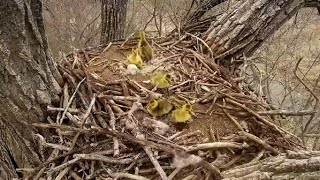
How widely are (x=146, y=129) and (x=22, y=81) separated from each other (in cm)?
45

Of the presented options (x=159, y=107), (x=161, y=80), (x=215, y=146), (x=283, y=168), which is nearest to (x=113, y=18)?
(x=161, y=80)

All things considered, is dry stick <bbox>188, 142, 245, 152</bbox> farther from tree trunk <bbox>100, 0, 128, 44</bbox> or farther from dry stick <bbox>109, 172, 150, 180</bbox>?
tree trunk <bbox>100, 0, 128, 44</bbox>

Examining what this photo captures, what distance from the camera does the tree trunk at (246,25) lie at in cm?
205

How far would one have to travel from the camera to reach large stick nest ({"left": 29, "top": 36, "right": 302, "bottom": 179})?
1438 millimetres

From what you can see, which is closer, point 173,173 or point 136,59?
point 173,173

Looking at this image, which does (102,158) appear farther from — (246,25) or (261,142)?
(246,25)

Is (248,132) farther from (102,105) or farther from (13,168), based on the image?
(13,168)

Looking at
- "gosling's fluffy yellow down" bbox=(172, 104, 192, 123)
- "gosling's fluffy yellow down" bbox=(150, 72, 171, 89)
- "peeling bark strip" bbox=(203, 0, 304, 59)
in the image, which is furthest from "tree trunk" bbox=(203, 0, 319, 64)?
"gosling's fluffy yellow down" bbox=(172, 104, 192, 123)

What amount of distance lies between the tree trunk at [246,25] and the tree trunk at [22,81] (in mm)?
864

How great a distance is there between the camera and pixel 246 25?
2096mm

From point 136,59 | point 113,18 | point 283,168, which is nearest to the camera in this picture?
point 283,168

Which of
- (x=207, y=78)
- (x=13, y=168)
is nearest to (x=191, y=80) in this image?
(x=207, y=78)

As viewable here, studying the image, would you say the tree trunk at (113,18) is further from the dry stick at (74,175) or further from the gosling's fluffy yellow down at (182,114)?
the dry stick at (74,175)

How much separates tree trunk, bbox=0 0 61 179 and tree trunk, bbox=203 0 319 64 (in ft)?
2.83
